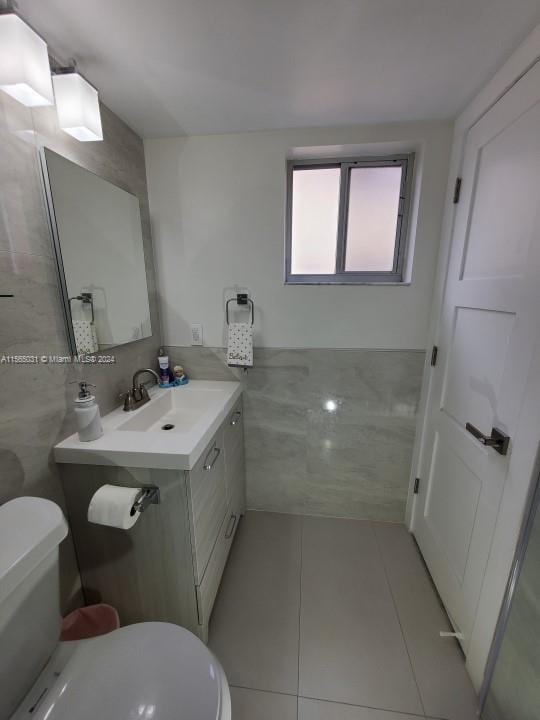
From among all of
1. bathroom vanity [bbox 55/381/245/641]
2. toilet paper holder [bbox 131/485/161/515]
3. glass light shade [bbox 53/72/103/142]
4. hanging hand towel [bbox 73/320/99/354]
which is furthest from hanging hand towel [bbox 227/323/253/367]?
glass light shade [bbox 53/72/103/142]

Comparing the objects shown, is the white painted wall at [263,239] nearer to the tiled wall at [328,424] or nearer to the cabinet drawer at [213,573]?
the tiled wall at [328,424]

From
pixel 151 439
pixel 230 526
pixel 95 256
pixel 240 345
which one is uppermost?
pixel 95 256

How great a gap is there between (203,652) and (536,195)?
5.76 feet

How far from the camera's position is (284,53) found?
1011 mm

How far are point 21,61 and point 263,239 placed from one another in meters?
1.06

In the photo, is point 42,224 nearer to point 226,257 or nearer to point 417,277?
point 226,257

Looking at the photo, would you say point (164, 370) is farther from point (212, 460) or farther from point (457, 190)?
point (457, 190)

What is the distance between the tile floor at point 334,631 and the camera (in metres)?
1.09

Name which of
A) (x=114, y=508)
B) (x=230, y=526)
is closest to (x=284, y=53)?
(x=114, y=508)

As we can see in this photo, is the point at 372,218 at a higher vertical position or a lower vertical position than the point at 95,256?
higher

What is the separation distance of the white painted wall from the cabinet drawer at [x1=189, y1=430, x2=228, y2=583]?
28.8 inches

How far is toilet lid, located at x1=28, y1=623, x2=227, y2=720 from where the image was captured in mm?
709

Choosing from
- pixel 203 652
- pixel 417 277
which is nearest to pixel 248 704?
pixel 203 652

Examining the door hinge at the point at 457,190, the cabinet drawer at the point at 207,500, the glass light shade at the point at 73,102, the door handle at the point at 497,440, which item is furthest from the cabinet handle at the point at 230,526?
the door hinge at the point at 457,190
